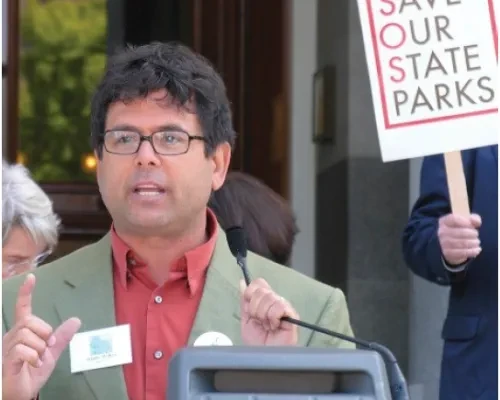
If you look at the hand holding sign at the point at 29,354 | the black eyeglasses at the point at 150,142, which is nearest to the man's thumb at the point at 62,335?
the hand holding sign at the point at 29,354

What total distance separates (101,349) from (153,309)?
5.3 inches

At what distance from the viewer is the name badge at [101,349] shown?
283cm

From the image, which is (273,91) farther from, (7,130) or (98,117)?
(98,117)

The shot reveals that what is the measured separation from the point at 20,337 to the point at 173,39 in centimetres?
440

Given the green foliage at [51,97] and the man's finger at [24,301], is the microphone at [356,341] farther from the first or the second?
the green foliage at [51,97]

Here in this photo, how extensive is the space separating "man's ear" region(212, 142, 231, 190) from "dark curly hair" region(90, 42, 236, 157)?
0.07ft

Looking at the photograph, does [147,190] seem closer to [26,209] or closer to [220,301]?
[220,301]

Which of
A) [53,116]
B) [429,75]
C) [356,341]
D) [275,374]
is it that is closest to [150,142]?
[356,341]

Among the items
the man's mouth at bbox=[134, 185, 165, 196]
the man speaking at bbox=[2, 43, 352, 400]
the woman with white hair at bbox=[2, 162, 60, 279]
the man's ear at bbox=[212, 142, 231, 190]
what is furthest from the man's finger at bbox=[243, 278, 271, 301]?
the woman with white hair at bbox=[2, 162, 60, 279]

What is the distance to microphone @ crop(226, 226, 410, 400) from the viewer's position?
241 centimetres

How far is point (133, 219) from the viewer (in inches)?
113

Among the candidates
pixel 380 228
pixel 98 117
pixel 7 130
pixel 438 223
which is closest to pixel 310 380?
pixel 98 117

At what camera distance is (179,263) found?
2.96 meters

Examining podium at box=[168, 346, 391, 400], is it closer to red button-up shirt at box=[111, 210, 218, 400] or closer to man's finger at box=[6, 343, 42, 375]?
man's finger at box=[6, 343, 42, 375]
